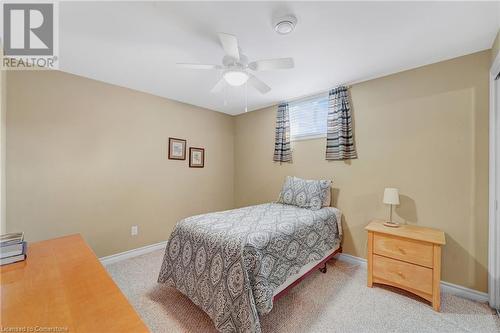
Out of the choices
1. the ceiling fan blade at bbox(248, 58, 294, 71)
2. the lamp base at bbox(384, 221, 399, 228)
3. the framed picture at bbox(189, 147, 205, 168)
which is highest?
the ceiling fan blade at bbox(248, 58, 294, 71)

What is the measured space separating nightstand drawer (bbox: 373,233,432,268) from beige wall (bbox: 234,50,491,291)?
46 centimetres

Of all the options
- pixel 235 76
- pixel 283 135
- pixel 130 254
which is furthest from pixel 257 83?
pixel 130 254

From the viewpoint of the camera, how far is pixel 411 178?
2.34 meters

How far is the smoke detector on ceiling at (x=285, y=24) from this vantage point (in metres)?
1.56

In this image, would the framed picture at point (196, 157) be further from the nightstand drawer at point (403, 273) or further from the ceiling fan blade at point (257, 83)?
the nightstand drawer at point (403, 273)

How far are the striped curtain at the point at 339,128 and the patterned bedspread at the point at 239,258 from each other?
3.23 ft

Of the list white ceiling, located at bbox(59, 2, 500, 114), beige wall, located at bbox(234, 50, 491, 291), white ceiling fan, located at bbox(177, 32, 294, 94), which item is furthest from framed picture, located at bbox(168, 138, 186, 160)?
beige wall, located at bbox(234, 50, 491, 291)

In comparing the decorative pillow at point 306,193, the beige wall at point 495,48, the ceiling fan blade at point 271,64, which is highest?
the beige wall at point 495,48

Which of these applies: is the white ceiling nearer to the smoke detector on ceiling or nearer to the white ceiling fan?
the smoke detector on ceiling

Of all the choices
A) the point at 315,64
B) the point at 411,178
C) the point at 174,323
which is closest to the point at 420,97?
the point at 411,178

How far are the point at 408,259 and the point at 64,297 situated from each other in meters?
2.64

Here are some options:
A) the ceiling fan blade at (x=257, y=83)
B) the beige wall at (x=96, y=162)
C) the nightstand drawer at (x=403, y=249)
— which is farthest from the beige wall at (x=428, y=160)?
the beige wall at (x=96, y=162)

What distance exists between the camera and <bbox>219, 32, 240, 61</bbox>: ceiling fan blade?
1.46 m

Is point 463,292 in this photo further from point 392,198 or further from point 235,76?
point 235,76
